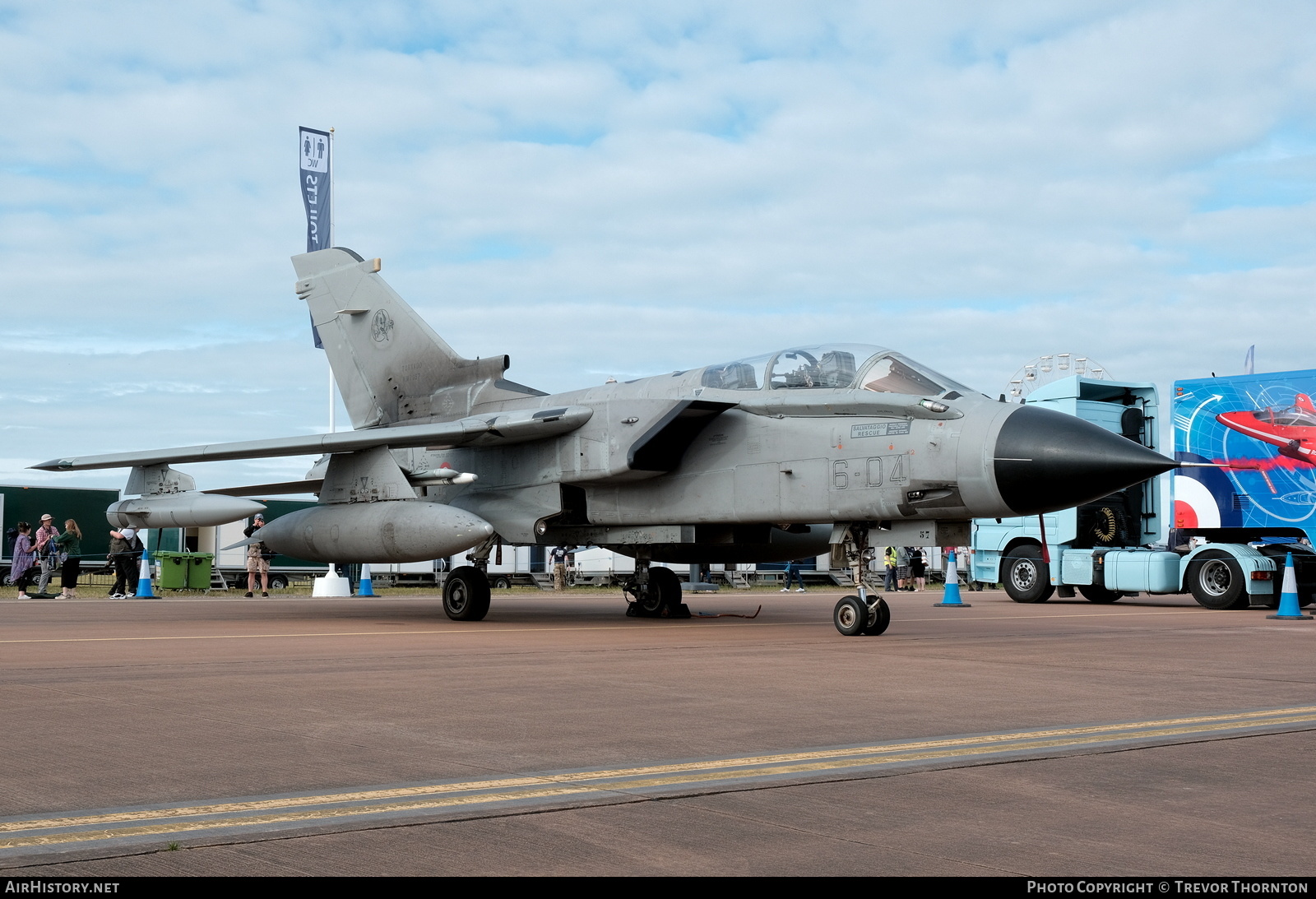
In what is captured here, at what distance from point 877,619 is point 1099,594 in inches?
517

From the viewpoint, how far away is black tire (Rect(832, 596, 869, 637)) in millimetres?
12055

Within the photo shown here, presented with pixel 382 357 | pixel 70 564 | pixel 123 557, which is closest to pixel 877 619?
pixel 382 357

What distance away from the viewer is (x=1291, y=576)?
1720 cm

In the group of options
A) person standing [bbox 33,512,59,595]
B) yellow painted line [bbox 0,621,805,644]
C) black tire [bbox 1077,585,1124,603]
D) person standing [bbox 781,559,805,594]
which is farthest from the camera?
person standing [bbox 781,559,805,594]

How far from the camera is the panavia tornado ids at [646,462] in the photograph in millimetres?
11352

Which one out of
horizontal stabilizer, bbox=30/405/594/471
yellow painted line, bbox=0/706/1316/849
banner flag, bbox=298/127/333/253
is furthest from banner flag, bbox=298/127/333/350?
yellow painted line, bbox=0/706/1316/849

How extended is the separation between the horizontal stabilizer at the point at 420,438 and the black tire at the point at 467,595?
167 cm

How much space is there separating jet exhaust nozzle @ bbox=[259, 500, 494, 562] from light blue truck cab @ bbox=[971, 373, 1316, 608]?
1136 cm

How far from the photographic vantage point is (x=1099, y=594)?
23469mm

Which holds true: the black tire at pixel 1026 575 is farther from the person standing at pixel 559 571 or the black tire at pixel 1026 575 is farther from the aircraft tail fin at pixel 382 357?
the aircraft tail fin at pixel 382 357

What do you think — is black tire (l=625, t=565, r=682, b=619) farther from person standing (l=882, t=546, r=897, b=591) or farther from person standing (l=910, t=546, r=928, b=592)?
person standing (l=910, t=546, r=928, b=592)

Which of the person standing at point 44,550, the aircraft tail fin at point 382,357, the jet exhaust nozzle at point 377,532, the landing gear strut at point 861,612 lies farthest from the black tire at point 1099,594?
the person standing at point 44,550
